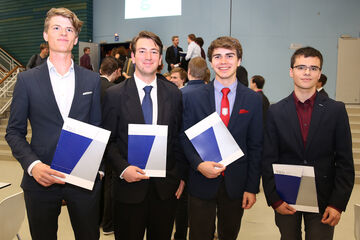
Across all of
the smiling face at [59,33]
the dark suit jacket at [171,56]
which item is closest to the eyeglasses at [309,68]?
the smiling face at [59,33]

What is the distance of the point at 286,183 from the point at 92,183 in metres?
1.08

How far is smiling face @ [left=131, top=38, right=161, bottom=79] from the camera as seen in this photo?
183 centimetres

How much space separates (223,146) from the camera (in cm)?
181

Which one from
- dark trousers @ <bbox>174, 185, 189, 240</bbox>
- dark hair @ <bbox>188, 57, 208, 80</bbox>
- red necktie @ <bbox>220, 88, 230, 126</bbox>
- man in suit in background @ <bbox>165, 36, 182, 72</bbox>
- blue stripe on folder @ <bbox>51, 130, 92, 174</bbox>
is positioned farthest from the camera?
man in suit in background @ <bbox>165, 36, 182, 72</bbox>

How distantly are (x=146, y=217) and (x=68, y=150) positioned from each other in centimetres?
63

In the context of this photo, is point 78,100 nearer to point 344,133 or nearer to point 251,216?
point 344,133

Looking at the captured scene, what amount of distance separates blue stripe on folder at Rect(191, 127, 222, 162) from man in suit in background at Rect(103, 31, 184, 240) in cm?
17

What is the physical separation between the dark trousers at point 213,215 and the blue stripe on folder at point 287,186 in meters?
0.26

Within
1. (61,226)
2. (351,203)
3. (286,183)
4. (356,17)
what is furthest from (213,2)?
(286,183)

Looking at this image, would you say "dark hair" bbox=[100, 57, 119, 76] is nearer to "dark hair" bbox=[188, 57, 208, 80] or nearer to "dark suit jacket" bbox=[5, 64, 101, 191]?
"dark hair" bbox=[188, 57, 208, 80]

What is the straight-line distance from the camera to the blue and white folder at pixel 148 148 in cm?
174

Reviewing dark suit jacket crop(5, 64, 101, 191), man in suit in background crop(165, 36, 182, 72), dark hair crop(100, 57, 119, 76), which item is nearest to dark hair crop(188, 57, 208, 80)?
dark hair crop(100, 57, 119, 76)

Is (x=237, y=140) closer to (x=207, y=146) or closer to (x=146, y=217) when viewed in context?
(x=207, y=146)

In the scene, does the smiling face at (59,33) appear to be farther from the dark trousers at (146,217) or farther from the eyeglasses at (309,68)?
the eyeglasses at (309,68)
